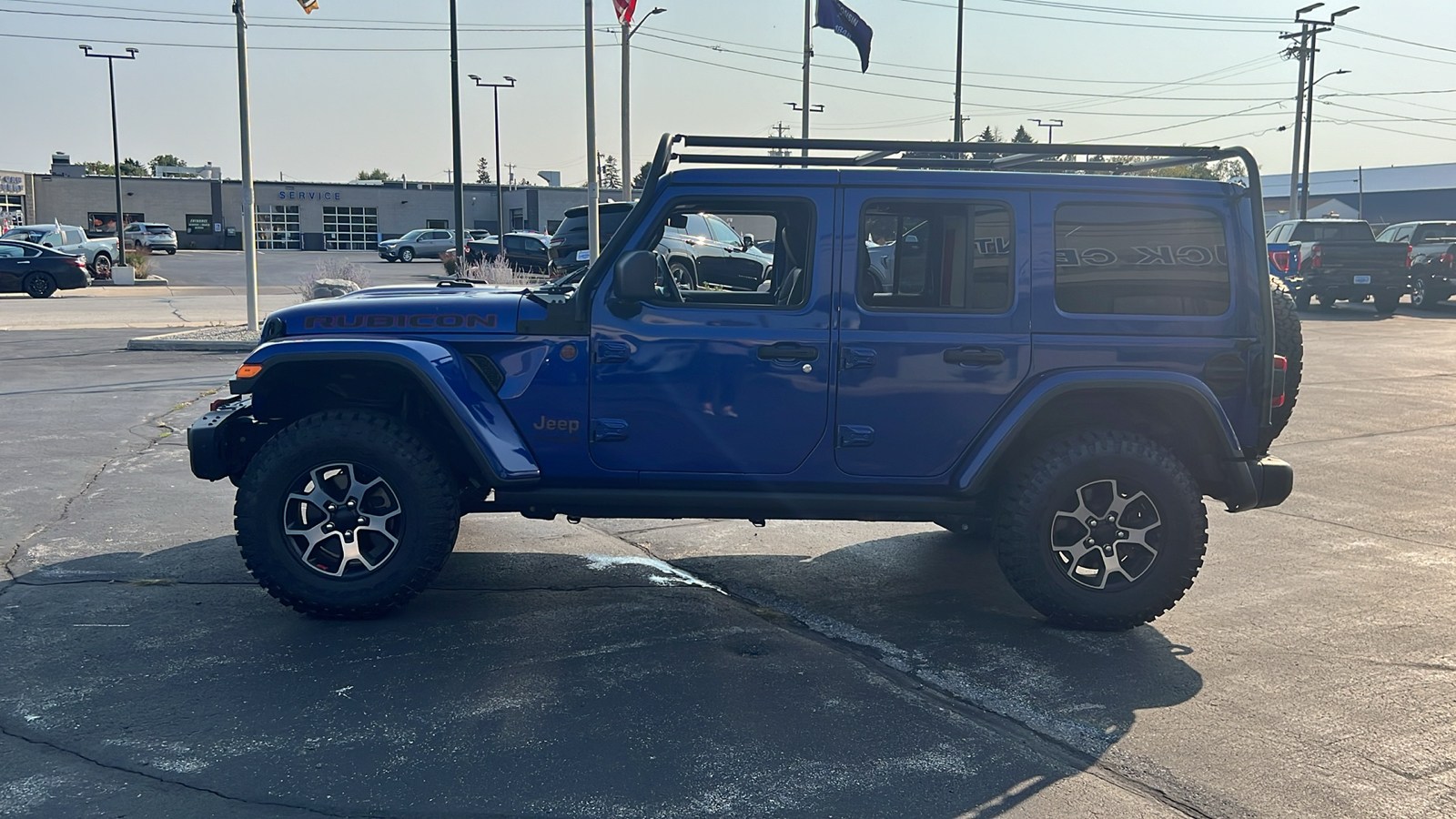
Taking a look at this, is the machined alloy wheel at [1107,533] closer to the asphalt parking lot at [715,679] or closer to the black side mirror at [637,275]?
the asphalt parking lot at [715,679]

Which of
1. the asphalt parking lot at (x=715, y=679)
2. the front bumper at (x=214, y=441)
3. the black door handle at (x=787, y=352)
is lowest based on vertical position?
the asphalt parking lot at (x=715, y=679)

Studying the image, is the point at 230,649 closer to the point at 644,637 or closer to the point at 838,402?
the point at 644,637

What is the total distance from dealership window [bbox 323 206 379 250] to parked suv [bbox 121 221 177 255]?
15785 millimetres

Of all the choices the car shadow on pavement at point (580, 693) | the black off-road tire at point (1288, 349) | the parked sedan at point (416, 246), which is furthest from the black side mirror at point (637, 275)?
the parked sedan at point (416, 246)

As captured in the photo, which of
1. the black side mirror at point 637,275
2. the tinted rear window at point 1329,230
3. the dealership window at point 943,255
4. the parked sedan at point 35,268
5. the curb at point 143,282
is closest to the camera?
the black side mirror at point 637,275

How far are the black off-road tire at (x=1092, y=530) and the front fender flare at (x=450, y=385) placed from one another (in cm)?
216

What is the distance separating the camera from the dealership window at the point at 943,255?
16.8ft

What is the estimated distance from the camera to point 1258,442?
17.2 feet

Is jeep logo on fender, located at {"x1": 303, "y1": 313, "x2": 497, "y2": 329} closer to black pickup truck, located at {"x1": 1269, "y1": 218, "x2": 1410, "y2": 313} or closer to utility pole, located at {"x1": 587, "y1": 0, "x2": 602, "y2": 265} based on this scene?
utility pole, located at {"x1": 587, "y1": 0, "x2": 602, "y2": 265}

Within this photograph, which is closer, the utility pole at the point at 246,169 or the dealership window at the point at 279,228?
the utility pole at the point at 246,169

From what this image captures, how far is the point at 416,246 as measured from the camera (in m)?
55.8

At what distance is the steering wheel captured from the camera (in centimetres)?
514

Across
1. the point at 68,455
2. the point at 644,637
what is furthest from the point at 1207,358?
the point at 68,455

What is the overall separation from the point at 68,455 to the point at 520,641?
18.3ft
